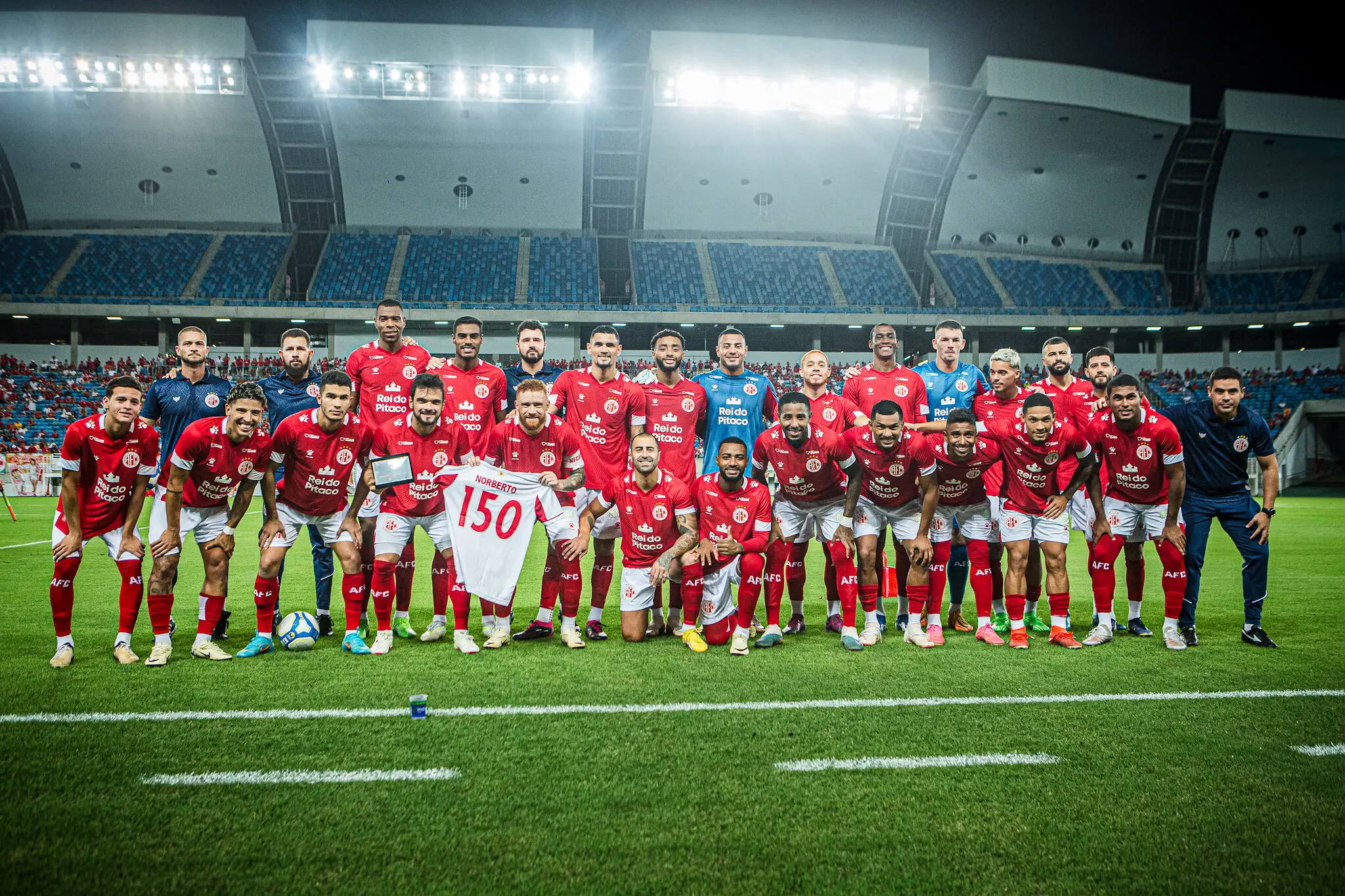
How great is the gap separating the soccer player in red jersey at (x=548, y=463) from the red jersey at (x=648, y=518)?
15.9 inches

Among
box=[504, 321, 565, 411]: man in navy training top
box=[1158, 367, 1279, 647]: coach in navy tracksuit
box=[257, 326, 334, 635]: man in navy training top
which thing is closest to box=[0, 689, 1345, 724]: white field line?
box=[1158, 367, 1279, 647]: coach in navy tracksuit

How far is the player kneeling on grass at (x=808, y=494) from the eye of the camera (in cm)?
608

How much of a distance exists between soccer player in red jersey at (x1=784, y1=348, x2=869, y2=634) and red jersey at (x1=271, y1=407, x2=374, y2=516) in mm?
3569

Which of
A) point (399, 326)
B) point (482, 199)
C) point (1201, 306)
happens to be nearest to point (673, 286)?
point (482, 199)

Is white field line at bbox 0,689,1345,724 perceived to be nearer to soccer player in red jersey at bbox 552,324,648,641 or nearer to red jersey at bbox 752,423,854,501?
red jersey at bbox 752,423,854,501

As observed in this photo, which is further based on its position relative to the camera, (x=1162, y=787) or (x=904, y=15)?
(x=904, y=15)

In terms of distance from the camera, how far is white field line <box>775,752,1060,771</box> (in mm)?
3562

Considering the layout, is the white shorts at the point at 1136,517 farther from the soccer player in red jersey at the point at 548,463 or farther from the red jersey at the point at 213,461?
the red jersey at the point at 213,461

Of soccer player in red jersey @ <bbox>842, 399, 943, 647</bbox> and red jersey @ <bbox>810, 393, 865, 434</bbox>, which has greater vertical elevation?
red jersey @ <bbox>810, 393, 865, 434</bbox>

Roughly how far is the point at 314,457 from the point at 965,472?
5.04 metres

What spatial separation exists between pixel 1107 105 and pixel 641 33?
18810mm

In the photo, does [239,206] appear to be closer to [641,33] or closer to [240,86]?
[240,86]

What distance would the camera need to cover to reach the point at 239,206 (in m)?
35.4

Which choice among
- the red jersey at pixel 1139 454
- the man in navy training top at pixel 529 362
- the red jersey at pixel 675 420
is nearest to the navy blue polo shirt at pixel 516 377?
the man in navy training top at pixel 529 362
